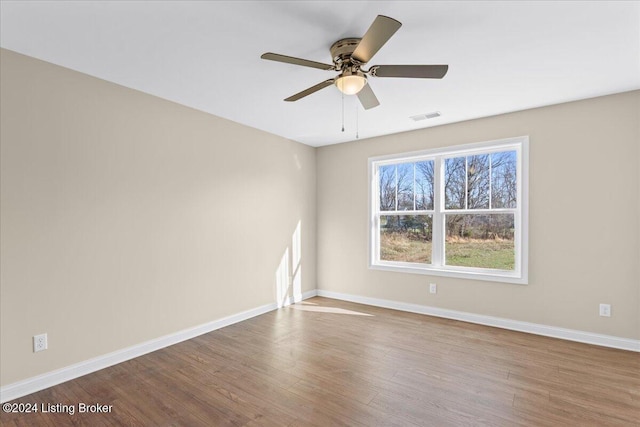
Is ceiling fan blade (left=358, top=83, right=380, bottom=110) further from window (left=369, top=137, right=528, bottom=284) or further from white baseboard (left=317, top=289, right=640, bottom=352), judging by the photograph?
white baseboard (left=317, top=289, right=640, bottom=352)

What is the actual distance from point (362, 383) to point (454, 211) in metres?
2.57

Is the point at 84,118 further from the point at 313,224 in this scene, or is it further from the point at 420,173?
the point at 420,173

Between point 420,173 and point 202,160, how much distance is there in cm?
289

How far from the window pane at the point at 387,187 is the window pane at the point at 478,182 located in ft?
3.43

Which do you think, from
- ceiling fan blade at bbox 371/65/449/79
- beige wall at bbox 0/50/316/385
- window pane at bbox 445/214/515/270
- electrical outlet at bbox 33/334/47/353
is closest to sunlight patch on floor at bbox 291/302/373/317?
beige wall at bbox 0/50/316/385

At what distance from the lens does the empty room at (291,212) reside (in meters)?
2.12

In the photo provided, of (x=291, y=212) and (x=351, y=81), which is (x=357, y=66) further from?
(x=291, y=212)

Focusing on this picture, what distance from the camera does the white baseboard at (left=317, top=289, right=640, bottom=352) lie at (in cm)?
317

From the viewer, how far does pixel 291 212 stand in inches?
195

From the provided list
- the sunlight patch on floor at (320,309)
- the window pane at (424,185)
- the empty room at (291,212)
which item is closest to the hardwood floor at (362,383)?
the empty room at (291,212)

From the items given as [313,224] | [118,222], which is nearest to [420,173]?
[313,224]

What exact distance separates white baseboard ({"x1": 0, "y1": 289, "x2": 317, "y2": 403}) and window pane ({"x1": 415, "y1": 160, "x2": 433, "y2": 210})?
2842 mm

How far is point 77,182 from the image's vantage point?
105 inches

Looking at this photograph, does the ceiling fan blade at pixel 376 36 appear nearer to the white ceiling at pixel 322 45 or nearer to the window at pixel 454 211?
the white ceiling at pixel 322 45
